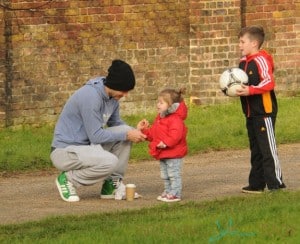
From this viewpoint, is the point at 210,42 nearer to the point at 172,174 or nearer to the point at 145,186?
the point at 145,186

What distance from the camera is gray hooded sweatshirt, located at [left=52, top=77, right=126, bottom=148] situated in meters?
11.1

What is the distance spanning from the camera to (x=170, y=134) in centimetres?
1100

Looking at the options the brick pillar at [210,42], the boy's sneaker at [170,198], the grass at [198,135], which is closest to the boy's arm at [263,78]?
the boy's sneaker at [170,198]

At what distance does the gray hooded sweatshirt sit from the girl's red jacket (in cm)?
32

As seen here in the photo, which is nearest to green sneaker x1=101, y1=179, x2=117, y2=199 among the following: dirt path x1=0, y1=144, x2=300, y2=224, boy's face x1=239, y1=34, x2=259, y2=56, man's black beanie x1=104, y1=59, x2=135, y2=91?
dirt path x1=0, y1=144, x2=300, y2=224

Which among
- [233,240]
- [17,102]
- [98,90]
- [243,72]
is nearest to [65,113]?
[98,90]

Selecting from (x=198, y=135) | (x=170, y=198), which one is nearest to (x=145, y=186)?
(x=170, y=198)

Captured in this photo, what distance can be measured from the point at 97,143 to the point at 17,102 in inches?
217

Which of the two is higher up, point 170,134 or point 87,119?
point 87,119

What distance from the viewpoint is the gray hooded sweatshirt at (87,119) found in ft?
36.6

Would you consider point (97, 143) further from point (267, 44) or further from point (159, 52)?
point (267, 44)

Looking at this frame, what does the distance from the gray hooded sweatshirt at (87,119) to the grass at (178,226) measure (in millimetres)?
955

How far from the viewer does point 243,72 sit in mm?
11312

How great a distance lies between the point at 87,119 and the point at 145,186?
58.4 inches
